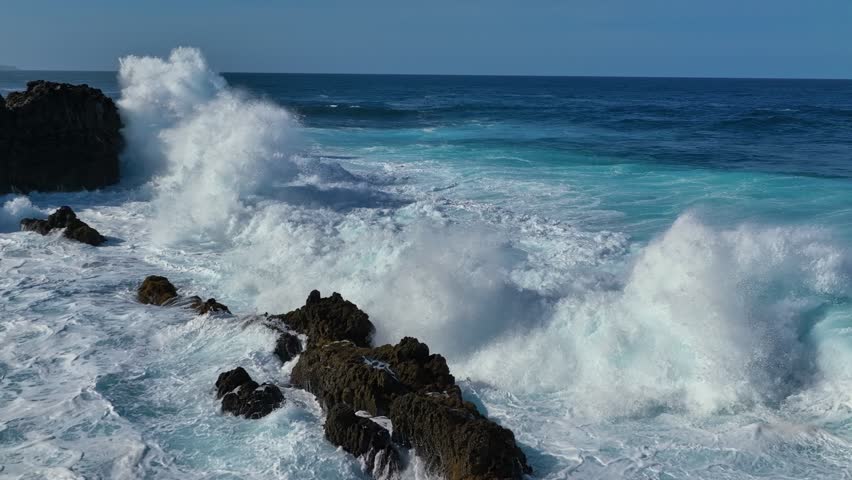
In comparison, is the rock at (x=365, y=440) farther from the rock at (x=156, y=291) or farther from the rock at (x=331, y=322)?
the rock at (x=156, y=291)

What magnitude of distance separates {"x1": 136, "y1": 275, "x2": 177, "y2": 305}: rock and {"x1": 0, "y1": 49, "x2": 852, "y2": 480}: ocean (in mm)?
282

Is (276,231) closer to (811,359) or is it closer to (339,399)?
(339,399)

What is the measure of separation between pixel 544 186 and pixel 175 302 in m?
11.6

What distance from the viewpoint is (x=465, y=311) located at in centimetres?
1001

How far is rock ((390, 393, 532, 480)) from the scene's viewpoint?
20.8ft

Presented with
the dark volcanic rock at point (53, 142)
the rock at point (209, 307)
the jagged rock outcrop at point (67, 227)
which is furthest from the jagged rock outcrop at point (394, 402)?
the dark volcanic rock at point (53, 142)

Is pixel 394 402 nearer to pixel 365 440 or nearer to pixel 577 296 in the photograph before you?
pixel 365 440

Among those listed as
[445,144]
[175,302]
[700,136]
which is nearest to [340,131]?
[445,144]

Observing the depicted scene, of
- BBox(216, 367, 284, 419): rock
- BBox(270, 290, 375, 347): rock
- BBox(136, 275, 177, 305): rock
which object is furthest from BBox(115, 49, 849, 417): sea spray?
BBox(216, 367, 284, 419): rock

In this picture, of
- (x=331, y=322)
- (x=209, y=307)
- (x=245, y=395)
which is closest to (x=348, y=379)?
(x=245, y=395)

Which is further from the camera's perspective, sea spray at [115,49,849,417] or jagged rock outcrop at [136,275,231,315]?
jagged rock outcrop at [136,275,231,315]

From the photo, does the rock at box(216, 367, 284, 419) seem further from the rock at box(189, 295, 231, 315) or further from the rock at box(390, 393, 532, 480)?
the rock at box(189, 295, 231, 315)

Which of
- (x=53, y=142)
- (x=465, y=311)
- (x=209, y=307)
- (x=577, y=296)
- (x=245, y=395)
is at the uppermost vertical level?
(x=53, y=142)

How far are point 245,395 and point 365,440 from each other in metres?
1.71
